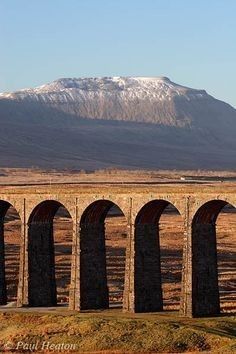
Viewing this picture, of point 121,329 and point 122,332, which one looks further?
point 121,329

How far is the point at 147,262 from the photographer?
6172 centimetres

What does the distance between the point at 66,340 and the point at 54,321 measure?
3.55 meters

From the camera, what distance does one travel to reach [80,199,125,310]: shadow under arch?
63750mm

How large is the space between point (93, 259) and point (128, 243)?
3.71 meters

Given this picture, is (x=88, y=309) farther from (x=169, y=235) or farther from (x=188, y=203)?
(x=169, y=235)

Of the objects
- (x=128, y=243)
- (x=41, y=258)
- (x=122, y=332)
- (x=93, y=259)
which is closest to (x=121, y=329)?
(x=122, y=332)

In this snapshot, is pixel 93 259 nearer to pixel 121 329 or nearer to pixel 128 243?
pixel 128 243

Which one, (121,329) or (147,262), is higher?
(147,262)

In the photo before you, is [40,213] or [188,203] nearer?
[188,203]

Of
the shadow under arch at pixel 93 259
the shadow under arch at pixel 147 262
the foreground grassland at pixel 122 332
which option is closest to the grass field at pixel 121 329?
the foreground grassland at pixel 122 332

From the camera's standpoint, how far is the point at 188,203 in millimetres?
57969

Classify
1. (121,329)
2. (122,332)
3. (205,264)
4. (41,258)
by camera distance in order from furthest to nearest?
(41,258), (205,264), (121,329), (122,332)

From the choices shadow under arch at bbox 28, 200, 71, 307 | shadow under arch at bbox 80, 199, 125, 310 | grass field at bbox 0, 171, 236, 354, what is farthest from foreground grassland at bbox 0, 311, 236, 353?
shadow under arch at bbox 28, 200, 71, 307

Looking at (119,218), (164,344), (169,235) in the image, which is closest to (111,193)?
(164,344)
